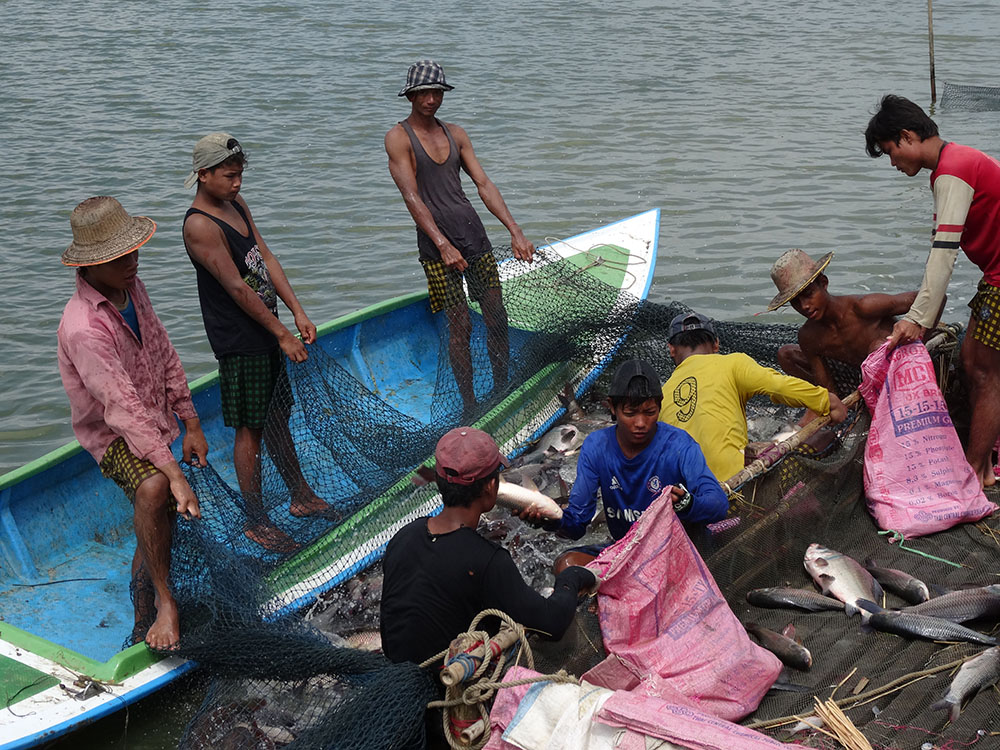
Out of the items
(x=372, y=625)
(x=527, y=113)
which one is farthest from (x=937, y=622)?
(x=527, y=113)

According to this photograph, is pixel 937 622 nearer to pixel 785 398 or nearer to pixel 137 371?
pixel 785 398

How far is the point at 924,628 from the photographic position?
14.4 feet

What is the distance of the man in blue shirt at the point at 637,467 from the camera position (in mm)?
4336

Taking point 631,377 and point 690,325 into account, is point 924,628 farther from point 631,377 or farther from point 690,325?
point 690,325

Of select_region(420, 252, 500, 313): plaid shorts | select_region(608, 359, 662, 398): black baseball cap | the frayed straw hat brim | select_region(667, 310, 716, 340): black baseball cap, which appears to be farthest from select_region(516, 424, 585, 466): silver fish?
the frayed straw hat brim

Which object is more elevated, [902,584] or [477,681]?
[477,681]

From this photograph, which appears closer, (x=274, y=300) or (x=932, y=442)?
(x=932, y=442)

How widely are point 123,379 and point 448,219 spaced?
285 cm

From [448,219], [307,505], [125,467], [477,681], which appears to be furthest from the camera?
[448,219]

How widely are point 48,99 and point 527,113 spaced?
781 cm

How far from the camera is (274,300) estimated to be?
5.93 meters

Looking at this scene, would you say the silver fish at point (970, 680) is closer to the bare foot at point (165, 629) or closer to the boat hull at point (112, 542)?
the boat hull at point (112, 542)

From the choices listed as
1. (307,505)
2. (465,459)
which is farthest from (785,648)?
(307,505)

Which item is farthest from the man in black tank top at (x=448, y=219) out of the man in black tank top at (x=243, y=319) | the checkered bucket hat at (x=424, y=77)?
the man in black tank top at (x=243, y=319)
